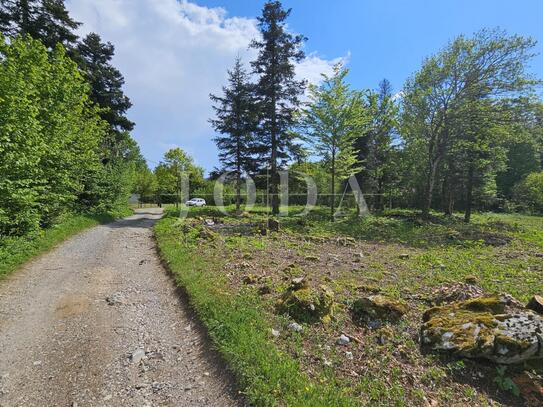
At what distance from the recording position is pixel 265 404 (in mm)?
2928

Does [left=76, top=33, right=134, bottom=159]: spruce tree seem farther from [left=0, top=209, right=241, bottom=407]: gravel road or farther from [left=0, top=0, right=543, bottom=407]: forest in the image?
[left=0, top=209, right=241, bottom=407]: gravel road

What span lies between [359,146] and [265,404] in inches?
1087

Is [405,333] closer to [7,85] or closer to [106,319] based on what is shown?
[106,319]

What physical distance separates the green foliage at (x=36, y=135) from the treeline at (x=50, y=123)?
0.07 ft

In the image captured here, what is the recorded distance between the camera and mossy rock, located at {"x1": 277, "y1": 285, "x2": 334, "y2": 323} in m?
4.64

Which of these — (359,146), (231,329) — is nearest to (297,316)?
(231,329)

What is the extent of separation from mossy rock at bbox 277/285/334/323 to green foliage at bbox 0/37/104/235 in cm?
692

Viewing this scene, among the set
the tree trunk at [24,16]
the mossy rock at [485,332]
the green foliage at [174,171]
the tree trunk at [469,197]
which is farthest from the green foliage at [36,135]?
the tree trunk at [469,197]

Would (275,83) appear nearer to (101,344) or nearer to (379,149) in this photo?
(379,149)

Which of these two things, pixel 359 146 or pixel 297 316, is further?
pixel 359 146

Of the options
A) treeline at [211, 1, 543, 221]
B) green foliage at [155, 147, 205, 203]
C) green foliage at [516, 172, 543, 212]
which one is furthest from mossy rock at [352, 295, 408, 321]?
green foliage at [516, 172, 543, 212]

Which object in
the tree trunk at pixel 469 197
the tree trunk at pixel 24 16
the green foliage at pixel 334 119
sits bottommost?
the tree trunk at pixel 469 197

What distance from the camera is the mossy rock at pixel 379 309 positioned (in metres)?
4.72

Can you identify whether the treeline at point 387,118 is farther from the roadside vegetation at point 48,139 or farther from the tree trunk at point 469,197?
the roadside vegetation at point 48,139
